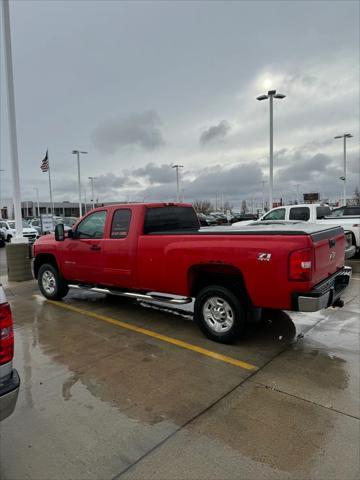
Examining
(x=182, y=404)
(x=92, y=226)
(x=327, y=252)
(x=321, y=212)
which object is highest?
(x=321, y=212)

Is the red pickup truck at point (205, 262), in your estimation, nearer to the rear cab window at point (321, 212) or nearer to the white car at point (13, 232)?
the rear cab window at point (321, 212)

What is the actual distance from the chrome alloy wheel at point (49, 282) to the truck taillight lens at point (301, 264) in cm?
495

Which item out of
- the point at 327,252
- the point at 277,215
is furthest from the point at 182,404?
the point at 277,215

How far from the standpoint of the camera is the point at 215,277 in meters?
5.02

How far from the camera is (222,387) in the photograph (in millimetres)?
3709

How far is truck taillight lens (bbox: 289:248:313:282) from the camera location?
13.3ft

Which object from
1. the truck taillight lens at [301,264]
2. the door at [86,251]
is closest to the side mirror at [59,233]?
the door at [86,251]

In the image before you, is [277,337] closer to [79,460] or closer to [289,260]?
[289,260]

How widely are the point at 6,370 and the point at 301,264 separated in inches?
118

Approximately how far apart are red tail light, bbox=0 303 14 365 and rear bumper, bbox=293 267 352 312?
9.58 ft

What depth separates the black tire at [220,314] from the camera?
15.2 feet

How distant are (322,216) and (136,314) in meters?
9.15

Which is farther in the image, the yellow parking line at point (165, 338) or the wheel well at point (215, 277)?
the wheel well at point (215, 277)

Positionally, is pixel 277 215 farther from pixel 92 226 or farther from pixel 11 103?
pixel 11 103
